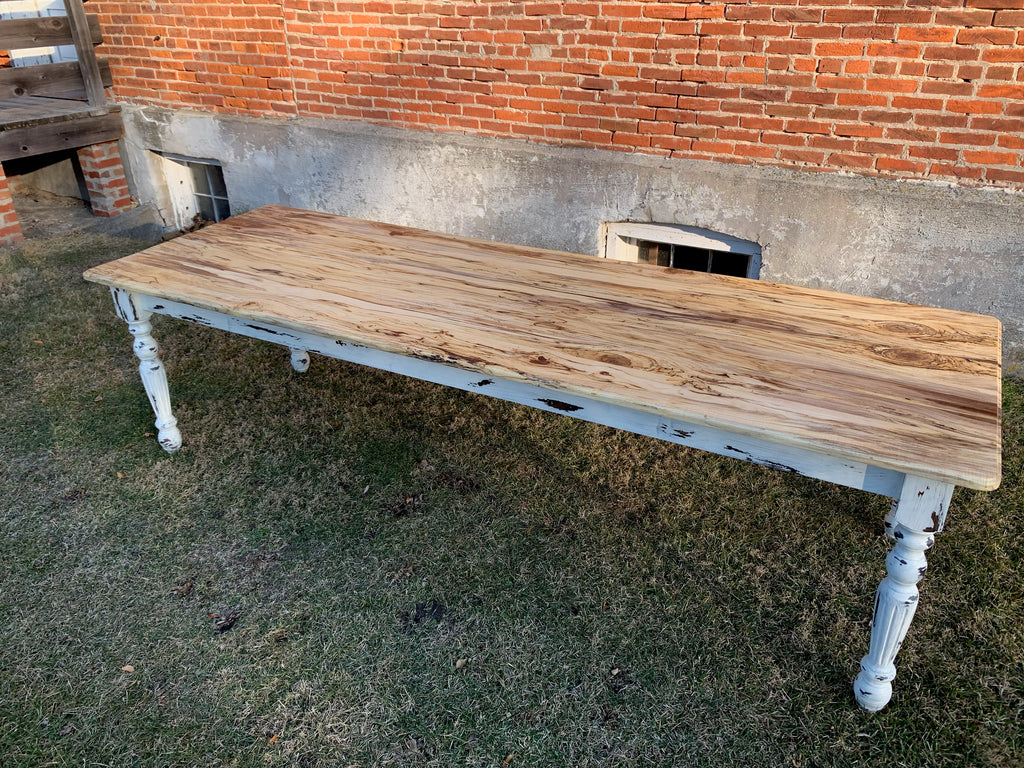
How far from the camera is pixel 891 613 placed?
6.51 ft

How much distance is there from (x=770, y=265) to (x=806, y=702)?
2360 mm

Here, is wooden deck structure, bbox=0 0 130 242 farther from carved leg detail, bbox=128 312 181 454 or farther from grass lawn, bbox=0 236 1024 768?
carved leg detail, bbox=128 312 181 454

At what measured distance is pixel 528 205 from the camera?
14.3 ft

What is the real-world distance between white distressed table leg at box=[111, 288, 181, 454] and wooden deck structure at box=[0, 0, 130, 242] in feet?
10.4

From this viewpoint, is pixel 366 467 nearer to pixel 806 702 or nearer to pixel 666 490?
pixel 666 490

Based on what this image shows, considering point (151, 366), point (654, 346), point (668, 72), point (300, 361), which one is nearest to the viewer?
point (654, 346)

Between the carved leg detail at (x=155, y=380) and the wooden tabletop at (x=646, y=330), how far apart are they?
0.25m

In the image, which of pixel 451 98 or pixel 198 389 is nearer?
pixel 198 389

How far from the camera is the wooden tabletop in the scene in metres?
1.91

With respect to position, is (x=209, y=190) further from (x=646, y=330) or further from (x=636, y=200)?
(x=646, y=330)

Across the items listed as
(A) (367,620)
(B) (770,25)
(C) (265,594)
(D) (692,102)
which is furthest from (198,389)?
(B) (770,25)

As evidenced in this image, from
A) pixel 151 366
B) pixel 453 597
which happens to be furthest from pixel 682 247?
pixel 151 366

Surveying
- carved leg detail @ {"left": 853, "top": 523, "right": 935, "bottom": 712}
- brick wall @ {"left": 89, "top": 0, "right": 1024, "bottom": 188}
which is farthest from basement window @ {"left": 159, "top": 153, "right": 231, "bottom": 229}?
carved leg detail @ {"left": 853, "top": 523, "right": 935, "bottom": 712}

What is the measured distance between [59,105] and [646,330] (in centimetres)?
553
